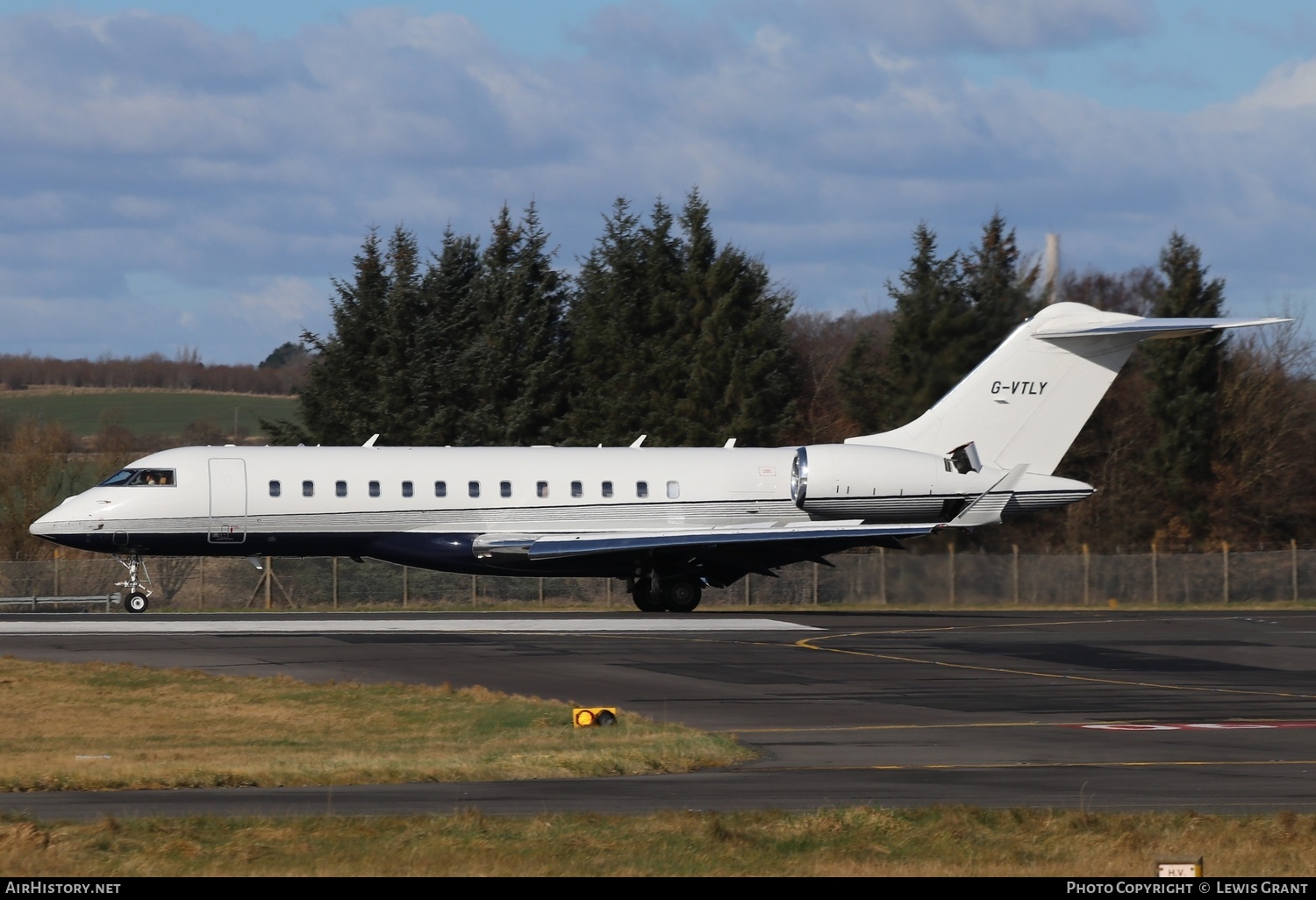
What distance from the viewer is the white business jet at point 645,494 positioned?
35438 millimetres

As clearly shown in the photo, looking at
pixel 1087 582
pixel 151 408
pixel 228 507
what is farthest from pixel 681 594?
pixel 151 408

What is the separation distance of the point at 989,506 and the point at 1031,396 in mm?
2895

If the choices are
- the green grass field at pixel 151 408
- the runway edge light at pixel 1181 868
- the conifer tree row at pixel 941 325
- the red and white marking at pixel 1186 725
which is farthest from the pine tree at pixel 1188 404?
the runway edge light at pixel 1181 868

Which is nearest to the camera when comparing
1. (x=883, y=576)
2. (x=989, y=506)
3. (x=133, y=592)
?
(x=133, y=592)

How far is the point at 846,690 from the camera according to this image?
875 inches

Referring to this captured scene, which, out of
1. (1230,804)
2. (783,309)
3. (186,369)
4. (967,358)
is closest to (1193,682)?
(1230,804)

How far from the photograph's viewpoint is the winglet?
3831 centimetres

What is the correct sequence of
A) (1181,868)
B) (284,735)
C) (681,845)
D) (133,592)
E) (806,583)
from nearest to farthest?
(1181,868) → (681,845) → (284,735) → (133,592) → (806,583)

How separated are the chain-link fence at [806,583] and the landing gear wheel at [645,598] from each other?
12.5 feet

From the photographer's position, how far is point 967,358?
46562mm

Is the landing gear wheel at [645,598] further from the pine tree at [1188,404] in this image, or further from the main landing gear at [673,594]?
the pine tree at [1188,404]

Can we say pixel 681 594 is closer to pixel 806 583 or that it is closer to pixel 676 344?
pixel 806 583

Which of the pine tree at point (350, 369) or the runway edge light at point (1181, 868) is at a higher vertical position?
the pine tree at point (350, 369)

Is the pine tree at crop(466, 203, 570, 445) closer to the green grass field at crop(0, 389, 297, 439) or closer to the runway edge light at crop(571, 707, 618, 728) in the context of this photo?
the green grass field at crop(0, 389, 297, 439)
